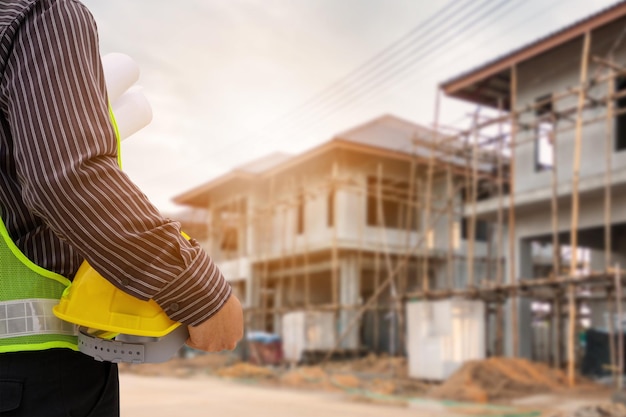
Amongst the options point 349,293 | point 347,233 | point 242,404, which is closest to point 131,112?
point 242,404

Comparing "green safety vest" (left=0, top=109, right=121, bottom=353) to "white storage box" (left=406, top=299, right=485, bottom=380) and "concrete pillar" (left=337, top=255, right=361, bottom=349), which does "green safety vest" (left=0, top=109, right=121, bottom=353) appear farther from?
"concrete pillar" (left=337, top=255, right=361, bottom=349)

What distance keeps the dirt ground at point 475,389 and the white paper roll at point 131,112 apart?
7.81 meters

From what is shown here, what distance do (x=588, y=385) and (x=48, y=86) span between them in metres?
11.8

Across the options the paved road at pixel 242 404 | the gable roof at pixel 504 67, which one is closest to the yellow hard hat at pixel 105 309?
the paved road at pixel 242 404

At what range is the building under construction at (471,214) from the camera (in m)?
12.4

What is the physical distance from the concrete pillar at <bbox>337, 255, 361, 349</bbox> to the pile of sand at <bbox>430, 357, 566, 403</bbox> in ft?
24.1

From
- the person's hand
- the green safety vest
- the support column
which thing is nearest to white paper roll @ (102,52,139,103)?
the green safety vest

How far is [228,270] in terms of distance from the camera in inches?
944

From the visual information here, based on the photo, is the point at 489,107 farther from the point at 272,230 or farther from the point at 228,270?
the point at 228,270

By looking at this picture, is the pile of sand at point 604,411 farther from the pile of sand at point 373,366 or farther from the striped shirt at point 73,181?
the striped shirt at point 73,181

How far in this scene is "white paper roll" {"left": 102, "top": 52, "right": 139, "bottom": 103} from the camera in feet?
4.66

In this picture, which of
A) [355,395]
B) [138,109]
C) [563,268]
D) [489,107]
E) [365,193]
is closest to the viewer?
[138,109]

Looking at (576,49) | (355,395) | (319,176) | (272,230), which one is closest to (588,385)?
(355,395)

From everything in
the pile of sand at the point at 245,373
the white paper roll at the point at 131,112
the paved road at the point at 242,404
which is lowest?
the pile of sand at the point at 245,373
